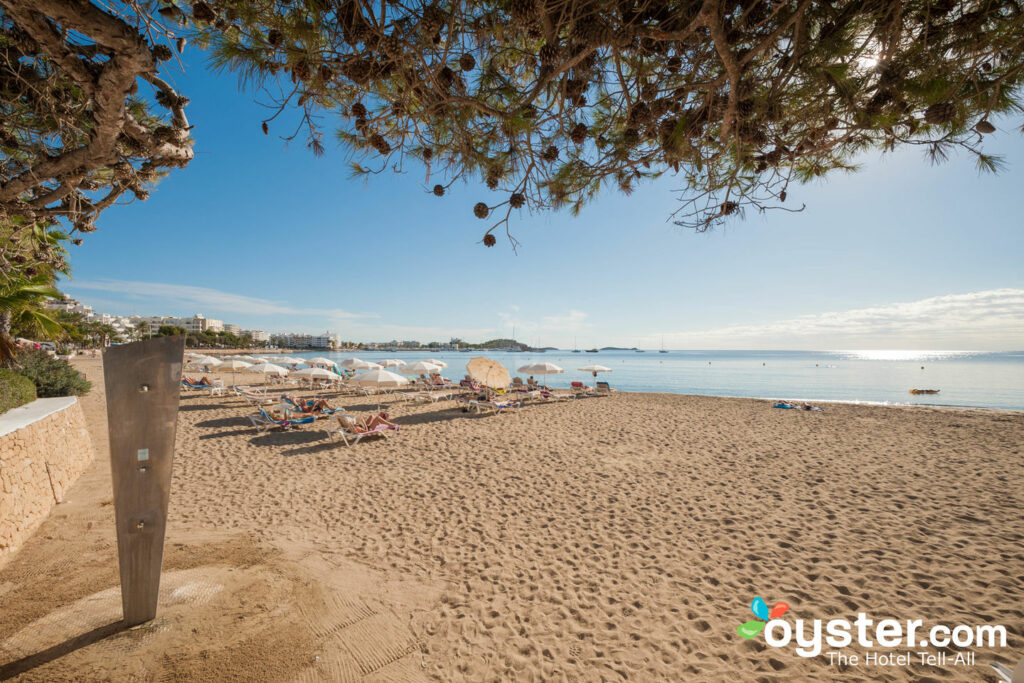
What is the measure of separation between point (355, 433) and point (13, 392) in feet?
17.1

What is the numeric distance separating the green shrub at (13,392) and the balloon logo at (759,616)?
922cm

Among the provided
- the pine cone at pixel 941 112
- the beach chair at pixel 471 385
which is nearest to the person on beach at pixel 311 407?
the beach chair at pixel 471 385

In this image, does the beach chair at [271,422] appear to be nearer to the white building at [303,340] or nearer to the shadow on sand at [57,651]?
the shadow on sand at [57,651]

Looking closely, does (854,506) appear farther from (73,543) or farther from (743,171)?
(73,543)

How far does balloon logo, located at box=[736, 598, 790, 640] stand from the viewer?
9.64 ft

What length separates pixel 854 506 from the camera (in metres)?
5.27

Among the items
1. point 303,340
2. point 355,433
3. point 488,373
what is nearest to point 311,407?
point 355,433

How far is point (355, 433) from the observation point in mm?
8703

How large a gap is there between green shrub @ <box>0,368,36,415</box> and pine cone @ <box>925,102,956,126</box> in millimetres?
10014

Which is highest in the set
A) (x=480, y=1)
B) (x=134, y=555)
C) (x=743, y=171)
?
(x=480, y=1)

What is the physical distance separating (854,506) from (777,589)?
3.14 meters

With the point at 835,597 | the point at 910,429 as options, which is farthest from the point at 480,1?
the point at 910,429

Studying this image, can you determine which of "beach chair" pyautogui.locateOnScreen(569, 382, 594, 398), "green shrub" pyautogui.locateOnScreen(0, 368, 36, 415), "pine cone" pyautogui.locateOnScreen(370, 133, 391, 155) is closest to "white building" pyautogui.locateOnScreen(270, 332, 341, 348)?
"beach chair" pyautogui.locateOnScreen(569, 382, 594, 398)

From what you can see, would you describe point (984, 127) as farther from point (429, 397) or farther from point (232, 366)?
point (232, 366)
